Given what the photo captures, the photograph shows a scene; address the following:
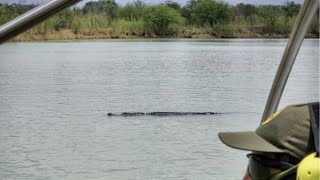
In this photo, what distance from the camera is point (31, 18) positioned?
4.08 ft

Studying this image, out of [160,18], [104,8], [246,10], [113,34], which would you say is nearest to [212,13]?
[104,8]

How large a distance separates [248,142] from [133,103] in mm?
14836

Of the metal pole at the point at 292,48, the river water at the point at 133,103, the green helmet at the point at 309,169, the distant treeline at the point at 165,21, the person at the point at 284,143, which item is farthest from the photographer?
the distant treeline at the point at 165,21

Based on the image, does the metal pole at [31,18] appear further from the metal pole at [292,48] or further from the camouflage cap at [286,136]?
the metal pole at [292,48]

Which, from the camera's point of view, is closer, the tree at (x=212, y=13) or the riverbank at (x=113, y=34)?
the tree at (x=212, y=13)

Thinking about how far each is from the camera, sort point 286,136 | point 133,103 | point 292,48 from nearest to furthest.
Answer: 1. point 286,136
2. point 292,48
3. point 133,103

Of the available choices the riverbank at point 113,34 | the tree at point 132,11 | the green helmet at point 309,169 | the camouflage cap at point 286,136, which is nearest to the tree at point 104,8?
the tree at point 132,11

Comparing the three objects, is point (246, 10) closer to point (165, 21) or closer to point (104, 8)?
point (104, 8)

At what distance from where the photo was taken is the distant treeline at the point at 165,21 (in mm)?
15055

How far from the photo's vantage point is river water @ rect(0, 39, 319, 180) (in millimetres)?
9148

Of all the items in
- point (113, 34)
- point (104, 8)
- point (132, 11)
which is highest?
point (104, 8)

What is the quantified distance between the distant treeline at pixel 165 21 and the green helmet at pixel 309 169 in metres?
12.2

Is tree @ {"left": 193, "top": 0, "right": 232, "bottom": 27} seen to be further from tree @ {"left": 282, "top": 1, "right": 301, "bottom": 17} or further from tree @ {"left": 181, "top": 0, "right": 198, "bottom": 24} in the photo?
tree @ {"left": 282, "top": 1, "right": 301, "bottom": 17}

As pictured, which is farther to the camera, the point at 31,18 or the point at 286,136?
the point at 31,18
